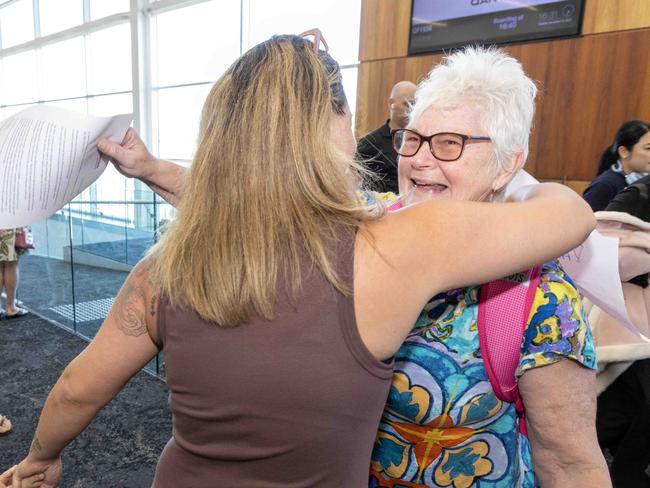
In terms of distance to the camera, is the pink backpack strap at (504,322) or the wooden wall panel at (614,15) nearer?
the pink backpack strap at (504,322)

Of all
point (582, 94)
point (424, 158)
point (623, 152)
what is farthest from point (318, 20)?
point (424, 158)

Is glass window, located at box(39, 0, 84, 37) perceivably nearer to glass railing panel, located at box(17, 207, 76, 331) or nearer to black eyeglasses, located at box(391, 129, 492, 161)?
glass railing panel, located at box(17, 207, 76, 331)

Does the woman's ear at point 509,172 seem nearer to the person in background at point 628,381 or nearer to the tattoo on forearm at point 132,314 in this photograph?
the person in background at point 628,381

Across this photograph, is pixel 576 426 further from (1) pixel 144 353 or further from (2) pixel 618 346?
(2) pixel 618 346

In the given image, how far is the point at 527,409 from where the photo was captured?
92 cm

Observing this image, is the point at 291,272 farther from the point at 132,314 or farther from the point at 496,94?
the point at 496,94

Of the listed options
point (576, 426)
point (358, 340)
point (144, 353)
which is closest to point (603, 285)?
point (576, 426)

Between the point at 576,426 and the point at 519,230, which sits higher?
the point at 519,230

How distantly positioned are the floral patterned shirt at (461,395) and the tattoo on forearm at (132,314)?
488 mm

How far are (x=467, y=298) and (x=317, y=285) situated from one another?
40cm

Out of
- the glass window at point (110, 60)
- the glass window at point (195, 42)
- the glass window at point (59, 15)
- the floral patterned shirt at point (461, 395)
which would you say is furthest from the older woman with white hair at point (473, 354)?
the glass window at point (59, 15)

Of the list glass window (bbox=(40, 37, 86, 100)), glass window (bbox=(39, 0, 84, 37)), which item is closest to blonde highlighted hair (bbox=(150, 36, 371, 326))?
glass window (bbox=(40, 37, 86, 100))

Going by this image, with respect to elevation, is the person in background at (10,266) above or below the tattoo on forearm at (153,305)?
below

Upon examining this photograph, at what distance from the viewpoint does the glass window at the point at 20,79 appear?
12.3 m
